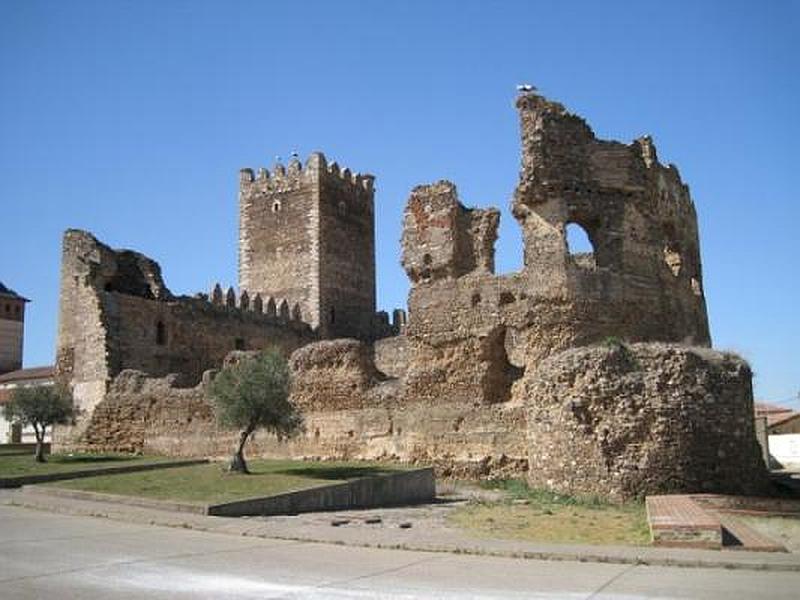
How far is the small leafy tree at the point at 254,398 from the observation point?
19.5m

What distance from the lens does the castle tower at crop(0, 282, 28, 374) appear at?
2621 inches

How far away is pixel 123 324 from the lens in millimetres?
29484

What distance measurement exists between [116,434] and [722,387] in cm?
1862

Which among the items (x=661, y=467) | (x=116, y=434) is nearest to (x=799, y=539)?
(x=661, y=467)

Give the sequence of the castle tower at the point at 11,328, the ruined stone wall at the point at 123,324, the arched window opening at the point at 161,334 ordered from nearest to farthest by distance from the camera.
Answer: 1. the ruined stone wall at the point at 123,324
2. the arched window opening at the point at 161,334
3. the castle tower at the point at 11,328

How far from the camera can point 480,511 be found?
15.0m

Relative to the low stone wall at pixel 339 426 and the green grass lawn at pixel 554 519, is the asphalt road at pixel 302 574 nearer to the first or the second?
the green grass lawn at pixel 554 519

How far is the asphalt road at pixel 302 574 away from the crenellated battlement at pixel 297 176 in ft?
118

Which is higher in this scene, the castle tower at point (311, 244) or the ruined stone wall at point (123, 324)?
the castle tower at point (311, 244)

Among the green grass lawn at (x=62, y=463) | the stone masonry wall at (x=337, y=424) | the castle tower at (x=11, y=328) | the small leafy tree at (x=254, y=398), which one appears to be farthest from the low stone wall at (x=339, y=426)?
the castle tower at (x=11, y=328)

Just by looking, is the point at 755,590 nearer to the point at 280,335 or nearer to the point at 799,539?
the point at 799,539

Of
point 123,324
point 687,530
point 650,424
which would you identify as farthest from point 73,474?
point 687,530

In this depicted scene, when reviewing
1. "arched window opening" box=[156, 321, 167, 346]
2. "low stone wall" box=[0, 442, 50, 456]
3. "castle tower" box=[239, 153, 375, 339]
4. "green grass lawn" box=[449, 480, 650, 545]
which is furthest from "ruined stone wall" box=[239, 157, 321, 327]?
"green grass lawn" box=[449, 480, 650, 545]

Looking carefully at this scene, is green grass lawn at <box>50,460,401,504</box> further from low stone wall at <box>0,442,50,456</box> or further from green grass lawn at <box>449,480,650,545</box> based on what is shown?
low stone wall at <box>0,442,50,456</box>
